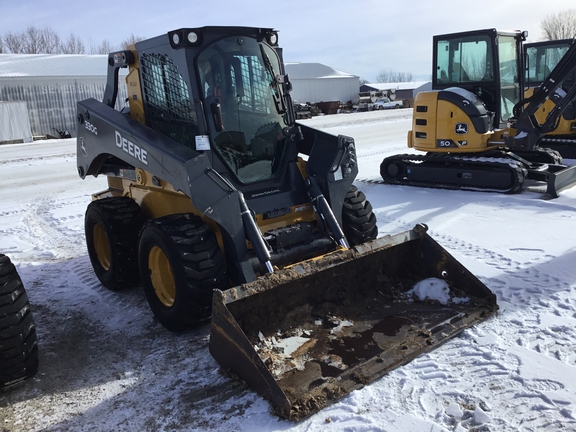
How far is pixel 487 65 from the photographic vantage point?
9.35m

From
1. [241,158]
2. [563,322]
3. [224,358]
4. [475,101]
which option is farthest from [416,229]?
[475,101]

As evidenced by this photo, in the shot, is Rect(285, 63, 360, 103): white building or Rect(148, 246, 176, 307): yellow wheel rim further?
Rect(285, 63, 360, 103): white building

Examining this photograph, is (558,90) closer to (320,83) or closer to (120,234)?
(120,234)

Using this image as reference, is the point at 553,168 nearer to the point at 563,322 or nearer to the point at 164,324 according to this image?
the point at 563,322

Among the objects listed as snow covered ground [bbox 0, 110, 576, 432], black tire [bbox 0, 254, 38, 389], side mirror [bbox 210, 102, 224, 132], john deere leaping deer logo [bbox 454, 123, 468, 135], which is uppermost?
side mirror [bbox 210, 102, 224, 132]

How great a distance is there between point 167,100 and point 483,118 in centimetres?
631

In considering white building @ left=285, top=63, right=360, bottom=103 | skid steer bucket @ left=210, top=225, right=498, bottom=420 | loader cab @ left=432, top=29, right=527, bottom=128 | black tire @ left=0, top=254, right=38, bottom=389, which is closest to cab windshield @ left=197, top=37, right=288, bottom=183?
skid steer bucket @ left=210, top=225, right=498, bottom=420

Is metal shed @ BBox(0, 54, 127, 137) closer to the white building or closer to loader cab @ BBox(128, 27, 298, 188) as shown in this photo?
the white building

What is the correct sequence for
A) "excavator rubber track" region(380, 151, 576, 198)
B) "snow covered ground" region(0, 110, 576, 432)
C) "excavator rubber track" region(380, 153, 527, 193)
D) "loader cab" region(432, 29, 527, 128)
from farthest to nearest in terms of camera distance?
"loader cab" region(432, 29, 527, 128) < "excavator rubber track" region(380, 153, 527, 193) < "excavator rubber track" region(380, 151, 576, 198) < "snow covered ground" region(0, 110, 576, 432)

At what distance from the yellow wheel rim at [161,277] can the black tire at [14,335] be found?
45.3 inches

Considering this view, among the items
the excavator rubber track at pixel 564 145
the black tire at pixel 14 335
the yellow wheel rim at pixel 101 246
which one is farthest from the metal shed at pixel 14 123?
the black tire at pixel 14 335

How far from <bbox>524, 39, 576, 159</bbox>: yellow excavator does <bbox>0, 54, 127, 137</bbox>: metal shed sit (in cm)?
1994

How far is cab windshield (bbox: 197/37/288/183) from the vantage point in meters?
4.61

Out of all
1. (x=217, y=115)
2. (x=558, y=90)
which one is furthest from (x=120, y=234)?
(x=558, y=90)
